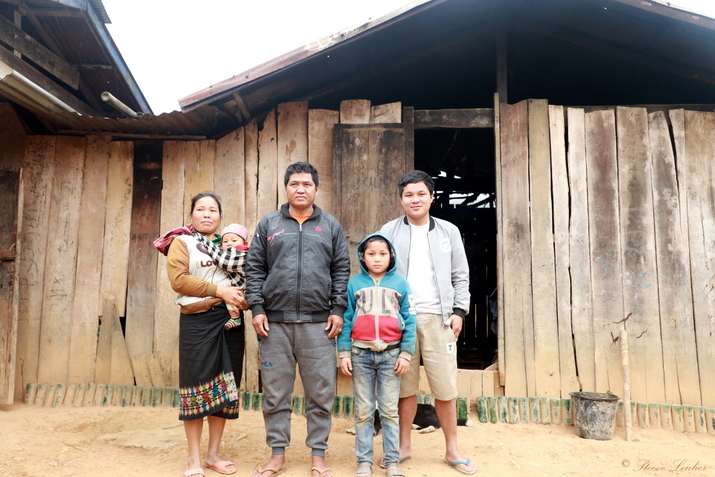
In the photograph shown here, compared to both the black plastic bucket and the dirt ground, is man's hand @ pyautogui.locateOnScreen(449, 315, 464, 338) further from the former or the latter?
the black plastic bucket

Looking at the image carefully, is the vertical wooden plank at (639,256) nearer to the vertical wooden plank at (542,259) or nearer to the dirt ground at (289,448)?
the dirt ground at (289,448)

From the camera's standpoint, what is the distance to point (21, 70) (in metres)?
4.38

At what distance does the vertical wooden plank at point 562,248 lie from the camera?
459 cm

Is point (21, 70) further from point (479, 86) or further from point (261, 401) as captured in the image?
point (479, 86)

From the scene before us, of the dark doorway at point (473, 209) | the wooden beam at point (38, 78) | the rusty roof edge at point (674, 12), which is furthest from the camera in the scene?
the dark doorway at point (473, 209)

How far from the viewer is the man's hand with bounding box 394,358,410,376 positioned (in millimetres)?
3158

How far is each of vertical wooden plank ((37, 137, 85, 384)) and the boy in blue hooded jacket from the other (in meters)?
3.29

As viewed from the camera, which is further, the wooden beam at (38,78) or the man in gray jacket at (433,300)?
the wooden beam at (38,78)

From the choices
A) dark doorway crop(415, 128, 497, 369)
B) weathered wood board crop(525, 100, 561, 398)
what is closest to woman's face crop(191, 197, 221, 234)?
weathered wood board crop(525, 100, 561, 398)

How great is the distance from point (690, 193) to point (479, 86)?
2686 mm

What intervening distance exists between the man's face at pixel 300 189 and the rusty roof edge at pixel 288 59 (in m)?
1.50

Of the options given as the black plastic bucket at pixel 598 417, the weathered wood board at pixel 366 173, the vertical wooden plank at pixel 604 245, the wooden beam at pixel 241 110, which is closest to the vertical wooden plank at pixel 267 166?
the wooden beam at pixel 241 110

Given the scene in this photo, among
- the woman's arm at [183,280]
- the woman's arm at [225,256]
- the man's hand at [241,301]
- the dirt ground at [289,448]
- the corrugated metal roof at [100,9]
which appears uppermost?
the corrugated metal roof at [100,9]

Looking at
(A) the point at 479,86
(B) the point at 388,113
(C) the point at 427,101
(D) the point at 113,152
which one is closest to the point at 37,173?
(D) the point at 113,152
